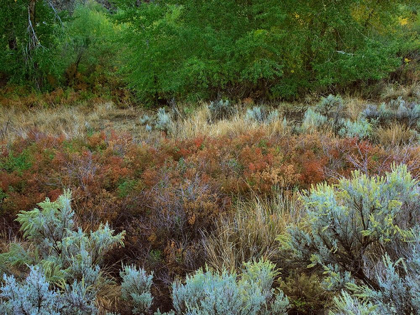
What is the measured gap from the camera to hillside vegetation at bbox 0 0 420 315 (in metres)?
2.14

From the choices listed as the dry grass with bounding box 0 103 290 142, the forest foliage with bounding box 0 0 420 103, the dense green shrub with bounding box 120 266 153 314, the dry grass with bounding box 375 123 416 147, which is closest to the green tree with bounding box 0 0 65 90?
the forest foliage with bounding box 0 0 420 103

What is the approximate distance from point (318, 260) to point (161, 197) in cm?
164

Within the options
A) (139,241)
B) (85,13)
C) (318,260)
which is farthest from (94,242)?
(85,13)

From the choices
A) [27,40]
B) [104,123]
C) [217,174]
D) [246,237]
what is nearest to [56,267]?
[246,237]

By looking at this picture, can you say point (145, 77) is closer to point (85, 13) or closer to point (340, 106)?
point (340, 106)

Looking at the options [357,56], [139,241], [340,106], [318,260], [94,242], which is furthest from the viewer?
[357,56]

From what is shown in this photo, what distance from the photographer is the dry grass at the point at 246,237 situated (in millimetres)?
2715

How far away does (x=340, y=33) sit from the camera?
9.61 m

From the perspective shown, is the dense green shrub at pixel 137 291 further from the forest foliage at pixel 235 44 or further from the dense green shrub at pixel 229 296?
the forest foliage at pixel 235 44

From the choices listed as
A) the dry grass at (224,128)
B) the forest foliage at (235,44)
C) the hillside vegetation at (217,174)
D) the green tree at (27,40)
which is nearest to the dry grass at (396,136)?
the hillside vegetation at (217,174)

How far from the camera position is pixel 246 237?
3.00 meters

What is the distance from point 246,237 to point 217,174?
1.25 meters

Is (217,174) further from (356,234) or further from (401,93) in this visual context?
(401,93)

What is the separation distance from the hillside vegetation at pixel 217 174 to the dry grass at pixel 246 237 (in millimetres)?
19
